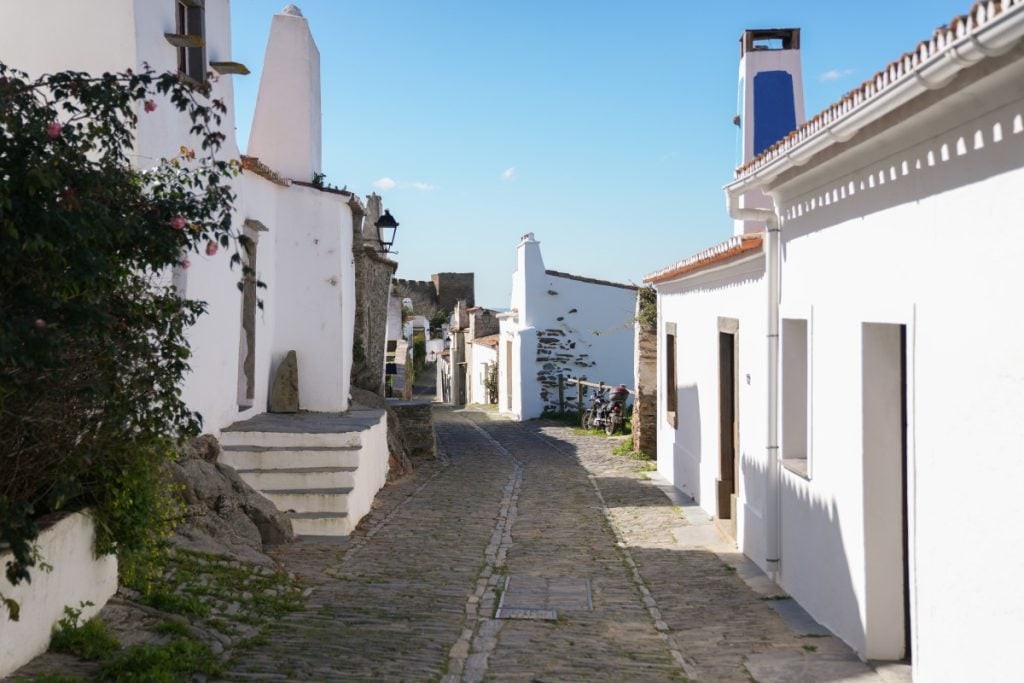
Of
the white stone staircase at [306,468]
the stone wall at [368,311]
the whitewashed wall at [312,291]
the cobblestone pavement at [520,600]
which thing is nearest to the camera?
the cobblestone pavement at [520,600]

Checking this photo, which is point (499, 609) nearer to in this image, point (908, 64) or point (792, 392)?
point (792, 392)

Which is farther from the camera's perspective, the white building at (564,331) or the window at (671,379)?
the white building at (564,331)

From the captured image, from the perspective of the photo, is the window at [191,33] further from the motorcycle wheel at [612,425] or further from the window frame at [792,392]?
the motorcycle wheel at [612,425]

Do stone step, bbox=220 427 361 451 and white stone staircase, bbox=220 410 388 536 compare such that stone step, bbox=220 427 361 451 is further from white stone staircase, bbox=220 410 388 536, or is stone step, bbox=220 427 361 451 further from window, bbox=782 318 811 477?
window, bbox=782 318 811 477

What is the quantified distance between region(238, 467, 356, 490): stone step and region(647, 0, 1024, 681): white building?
4111 millimetres

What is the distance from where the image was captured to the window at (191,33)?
9.26 metres

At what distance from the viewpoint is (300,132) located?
1404cm

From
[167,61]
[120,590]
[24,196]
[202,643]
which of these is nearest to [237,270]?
[167,61]

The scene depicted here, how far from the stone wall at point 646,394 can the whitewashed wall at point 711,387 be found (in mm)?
1604

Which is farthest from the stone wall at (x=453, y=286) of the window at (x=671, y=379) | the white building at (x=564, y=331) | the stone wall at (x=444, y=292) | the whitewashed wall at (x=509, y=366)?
the window at (x=671, y=379)

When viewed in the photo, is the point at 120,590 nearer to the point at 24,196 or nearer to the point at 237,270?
the point at 24,196

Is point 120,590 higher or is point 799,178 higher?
point 799,178

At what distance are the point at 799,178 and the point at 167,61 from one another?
5.59 metres

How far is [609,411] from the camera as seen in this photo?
69.8ft
